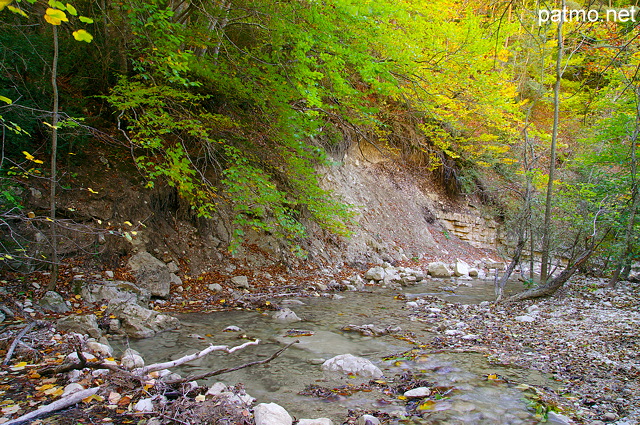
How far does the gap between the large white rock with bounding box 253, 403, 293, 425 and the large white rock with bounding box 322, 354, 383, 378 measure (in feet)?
3.57

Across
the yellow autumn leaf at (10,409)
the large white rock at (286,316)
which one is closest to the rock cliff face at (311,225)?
the yellow autumn leaf at (10,409)

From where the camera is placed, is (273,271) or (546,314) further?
(273,271)

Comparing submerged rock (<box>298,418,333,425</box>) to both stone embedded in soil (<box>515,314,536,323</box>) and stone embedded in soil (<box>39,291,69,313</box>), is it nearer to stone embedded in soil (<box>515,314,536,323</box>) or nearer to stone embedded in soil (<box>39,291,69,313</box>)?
stone embedded in soil (<box>39,291,69,313</box>)

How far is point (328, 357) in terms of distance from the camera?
13.0ft

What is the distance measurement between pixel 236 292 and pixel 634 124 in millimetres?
7815

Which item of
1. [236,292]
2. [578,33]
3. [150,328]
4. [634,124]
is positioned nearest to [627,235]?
[634,124]

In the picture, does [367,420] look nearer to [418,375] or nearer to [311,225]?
[418,375]

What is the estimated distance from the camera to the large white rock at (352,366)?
11.3 ft

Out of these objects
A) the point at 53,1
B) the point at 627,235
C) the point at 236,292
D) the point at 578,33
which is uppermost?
the point at 578,33

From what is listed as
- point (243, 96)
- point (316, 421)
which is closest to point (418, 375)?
point (316, 421)

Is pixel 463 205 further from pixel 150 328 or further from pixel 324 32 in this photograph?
pixel 150 328

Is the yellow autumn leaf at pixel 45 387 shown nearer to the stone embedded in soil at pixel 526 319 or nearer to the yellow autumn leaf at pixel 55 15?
the yellow autumn leaf at pixel 55 15

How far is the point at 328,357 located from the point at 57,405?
8.05 ft

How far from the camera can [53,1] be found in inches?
57.8
